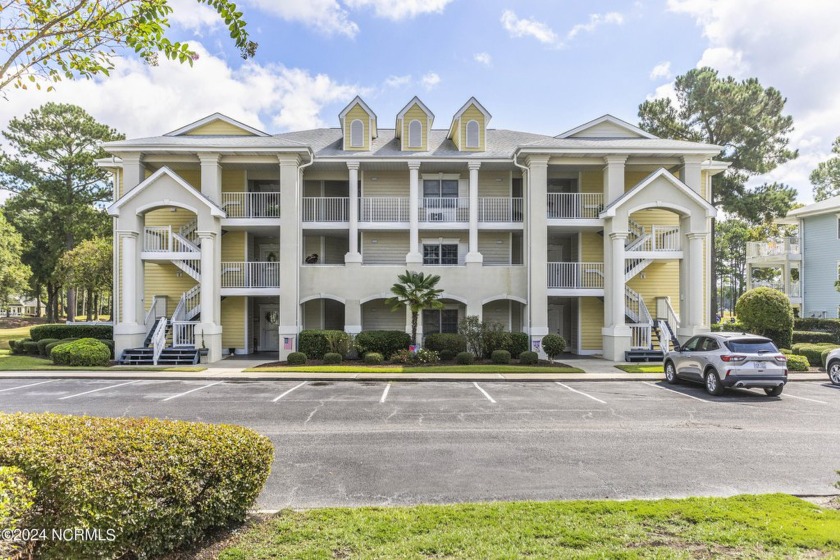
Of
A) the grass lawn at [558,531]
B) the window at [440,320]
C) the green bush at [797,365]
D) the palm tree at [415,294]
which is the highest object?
the palm tree at [415,294]

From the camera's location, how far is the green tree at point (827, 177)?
4388 cm

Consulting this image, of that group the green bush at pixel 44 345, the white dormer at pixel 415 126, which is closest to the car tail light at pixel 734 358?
the white dormer at pixel 415 126

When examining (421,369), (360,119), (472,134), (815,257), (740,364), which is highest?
(360,119)

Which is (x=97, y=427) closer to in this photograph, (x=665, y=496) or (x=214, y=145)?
(x=665, y=496)

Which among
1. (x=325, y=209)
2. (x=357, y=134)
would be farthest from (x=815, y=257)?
(x=325, y=209)

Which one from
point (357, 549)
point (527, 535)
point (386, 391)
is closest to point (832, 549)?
point (527, 535)

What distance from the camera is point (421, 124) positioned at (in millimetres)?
21562

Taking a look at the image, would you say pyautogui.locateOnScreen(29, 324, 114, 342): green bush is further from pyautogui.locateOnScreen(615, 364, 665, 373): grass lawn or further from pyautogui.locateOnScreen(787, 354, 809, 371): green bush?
pyautogui.locateOnScreen(787, 354, 809, 371): green bush

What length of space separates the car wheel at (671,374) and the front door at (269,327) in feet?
57.7

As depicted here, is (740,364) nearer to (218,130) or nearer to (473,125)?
(473,125)

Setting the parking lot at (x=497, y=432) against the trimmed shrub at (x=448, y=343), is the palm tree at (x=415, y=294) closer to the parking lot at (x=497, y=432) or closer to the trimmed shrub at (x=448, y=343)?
the trimmed shrub at (x=448, y=343)

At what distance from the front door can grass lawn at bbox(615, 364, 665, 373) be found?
53.5ft

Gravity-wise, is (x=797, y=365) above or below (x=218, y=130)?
below

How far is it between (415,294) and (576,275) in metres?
7.99
